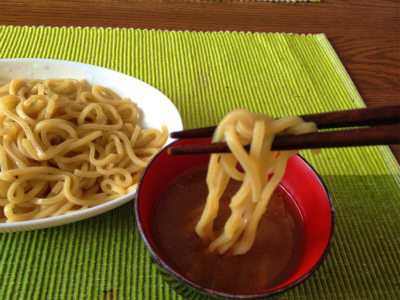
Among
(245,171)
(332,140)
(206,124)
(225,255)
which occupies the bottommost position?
(206,124)

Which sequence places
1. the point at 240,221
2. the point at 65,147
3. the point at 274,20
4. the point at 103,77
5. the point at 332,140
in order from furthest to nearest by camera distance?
1. the point at 274,20
2. the point at 103,77
3. the point at 65,147
4. the point at 240,221
5. the point at 332,140

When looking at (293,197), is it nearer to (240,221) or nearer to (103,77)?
(240,221)

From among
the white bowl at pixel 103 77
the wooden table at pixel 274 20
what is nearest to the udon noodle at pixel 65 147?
the white bowl at pixel 103 77

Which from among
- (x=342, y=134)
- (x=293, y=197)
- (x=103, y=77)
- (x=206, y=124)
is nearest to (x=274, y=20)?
(x=206, y=124)

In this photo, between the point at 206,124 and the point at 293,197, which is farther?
the point at 206,124

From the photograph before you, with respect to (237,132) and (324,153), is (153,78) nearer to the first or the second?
(324,153)

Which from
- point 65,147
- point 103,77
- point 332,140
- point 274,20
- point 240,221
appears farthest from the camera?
point 274,20

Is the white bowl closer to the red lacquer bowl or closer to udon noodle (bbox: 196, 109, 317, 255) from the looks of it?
the red lacquer bowl
